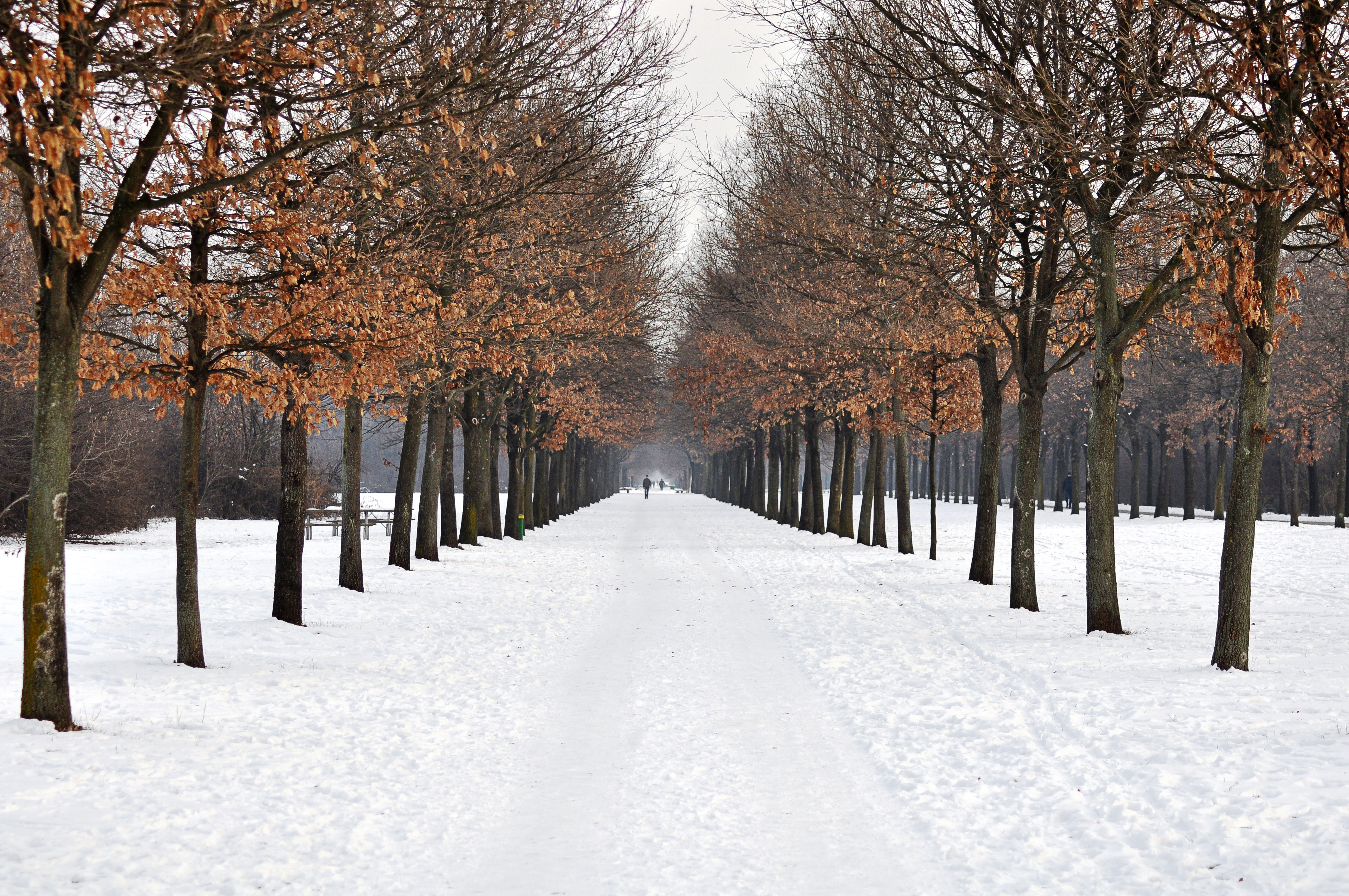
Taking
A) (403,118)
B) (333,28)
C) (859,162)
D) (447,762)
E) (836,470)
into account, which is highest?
(859,162)

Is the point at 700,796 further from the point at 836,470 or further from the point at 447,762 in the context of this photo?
the point at 836,470

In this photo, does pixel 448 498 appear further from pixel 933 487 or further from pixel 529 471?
pixel 933 487

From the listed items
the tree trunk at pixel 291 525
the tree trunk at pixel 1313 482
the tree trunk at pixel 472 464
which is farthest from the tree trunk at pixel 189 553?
the tree trunk at pixel 1313 482

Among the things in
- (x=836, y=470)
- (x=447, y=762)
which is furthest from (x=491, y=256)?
(x=836, y=470)

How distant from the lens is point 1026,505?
14.9 metres

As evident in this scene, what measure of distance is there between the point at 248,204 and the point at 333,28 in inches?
78.0

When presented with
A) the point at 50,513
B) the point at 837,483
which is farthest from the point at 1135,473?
the point at 50,513

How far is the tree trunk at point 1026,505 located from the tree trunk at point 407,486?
9.92 meters

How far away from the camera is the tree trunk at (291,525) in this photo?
12.1m

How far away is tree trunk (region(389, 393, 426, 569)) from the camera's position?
18.0 m

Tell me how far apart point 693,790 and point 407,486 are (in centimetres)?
1307

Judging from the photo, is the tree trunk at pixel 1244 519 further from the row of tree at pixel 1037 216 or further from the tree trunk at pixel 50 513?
the tree trunk at pixel 50 513

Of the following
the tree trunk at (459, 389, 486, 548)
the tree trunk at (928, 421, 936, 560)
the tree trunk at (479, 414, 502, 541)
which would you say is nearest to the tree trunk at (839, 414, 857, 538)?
the tree trunk at (928, 421, 936, 560)

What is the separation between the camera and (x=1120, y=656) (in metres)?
10.2
